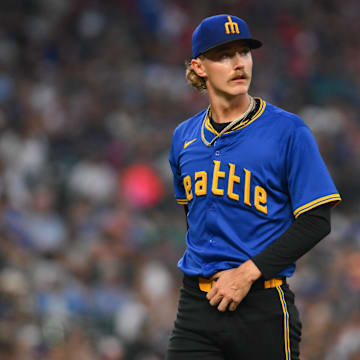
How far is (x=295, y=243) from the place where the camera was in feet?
7.74

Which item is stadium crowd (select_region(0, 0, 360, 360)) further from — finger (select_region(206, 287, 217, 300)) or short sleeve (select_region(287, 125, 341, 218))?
short sleeve (select_region(287, 125, 341, 218))

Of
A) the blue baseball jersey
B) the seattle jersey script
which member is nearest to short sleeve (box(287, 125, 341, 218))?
the blue baseball jersey

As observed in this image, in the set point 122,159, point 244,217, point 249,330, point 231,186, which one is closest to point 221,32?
point 231,186

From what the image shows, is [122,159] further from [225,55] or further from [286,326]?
[286,326]

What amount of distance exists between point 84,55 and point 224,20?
717cm

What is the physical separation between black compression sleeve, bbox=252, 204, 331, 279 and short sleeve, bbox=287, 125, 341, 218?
0.04 meters

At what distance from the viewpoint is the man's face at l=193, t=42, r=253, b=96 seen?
2540 millimetres

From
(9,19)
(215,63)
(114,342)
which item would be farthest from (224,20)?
(9,19)

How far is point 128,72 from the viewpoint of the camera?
929cm

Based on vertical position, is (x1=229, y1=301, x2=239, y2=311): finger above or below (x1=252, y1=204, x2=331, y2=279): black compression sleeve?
below

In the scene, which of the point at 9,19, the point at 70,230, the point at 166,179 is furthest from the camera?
the point at 9,19

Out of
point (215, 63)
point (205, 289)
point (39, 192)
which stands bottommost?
point (205, 289)

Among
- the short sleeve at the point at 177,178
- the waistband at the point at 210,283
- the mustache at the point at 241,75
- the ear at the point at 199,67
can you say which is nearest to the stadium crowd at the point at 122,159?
the short sleeve at the point at 177,178

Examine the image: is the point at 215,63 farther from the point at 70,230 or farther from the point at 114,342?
the point at 70,230
